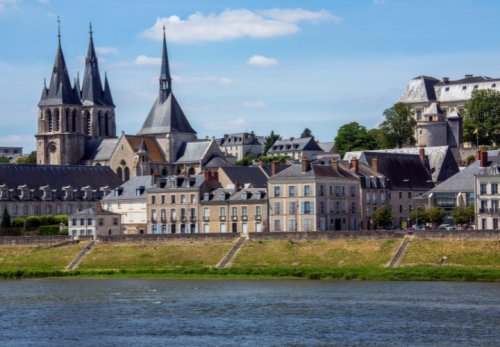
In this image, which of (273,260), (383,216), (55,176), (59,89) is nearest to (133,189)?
(55,176)

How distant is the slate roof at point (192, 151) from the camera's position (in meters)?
156

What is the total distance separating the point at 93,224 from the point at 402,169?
94.9 feet

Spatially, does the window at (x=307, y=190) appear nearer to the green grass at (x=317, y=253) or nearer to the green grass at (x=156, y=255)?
the green grass at (x=317, y=253)

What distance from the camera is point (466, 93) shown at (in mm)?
175875

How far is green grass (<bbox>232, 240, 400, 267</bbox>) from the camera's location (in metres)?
83.2

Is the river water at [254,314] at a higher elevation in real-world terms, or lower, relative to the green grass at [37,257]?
lower

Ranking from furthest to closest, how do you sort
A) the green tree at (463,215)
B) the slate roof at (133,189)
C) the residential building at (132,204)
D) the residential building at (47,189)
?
the residential building at (47,189) → the slate roof at (133,189) → the residential building at (132,204) → the green tree at (463,215)

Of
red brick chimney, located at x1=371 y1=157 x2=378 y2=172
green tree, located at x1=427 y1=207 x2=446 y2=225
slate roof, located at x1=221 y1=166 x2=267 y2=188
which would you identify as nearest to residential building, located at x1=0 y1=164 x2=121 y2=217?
slate roof, located at x1=221 y1=166 x2=267 y2=188

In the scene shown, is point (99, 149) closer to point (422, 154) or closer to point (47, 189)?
point (47, 189)

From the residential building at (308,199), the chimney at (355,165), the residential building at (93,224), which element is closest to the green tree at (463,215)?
the residential building at (308,199)

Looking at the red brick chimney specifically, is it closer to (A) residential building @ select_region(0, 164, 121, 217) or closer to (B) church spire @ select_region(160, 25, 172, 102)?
(A) residential building @ select_region(0, 164, 121, 217)

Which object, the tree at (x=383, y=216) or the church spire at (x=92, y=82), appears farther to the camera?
the church spire at (x=92, y=82)

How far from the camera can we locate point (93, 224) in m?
108

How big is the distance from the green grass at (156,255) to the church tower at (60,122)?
71.8 meters
